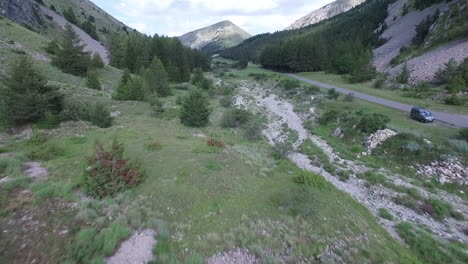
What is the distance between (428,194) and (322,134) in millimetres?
12709

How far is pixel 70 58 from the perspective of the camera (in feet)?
129

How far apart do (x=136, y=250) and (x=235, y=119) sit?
79.1ft

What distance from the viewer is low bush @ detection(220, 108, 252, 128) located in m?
28.9

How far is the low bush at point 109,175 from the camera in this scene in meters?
10.4

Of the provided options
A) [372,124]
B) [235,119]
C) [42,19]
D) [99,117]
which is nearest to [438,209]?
[372,124]

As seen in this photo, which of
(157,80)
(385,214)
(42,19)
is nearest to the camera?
(385,214)

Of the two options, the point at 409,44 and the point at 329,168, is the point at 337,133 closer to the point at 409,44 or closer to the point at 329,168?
the point at 329,168

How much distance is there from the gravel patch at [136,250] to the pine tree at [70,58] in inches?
1785

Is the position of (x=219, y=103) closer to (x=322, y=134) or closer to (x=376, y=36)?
(x=322, y=134)

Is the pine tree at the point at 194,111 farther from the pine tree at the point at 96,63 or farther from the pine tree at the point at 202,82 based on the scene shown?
the pine tree at the point at 96,63

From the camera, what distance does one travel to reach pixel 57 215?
841 centimetres

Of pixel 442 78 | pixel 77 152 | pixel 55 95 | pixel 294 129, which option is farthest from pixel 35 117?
pixel 442 78

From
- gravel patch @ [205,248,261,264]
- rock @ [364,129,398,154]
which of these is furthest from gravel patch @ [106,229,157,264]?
rock @ [364,129,398,154]

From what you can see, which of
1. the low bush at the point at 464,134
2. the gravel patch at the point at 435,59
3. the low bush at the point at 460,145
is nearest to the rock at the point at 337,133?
the low bush at the point at 460,145
